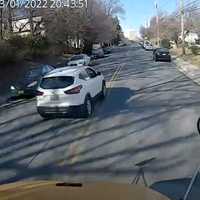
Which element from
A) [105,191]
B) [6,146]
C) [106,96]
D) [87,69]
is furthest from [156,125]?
[105,191]

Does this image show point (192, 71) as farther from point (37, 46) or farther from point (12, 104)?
point (37, 46)

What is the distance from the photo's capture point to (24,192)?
10.9 feet

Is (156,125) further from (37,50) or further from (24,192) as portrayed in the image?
(37,50)

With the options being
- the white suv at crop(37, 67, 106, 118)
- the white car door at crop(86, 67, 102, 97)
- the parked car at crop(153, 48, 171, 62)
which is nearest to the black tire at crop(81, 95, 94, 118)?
the white suv at crop(37, 67, 106, 118)

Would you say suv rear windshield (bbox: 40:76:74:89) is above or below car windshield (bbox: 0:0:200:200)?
above

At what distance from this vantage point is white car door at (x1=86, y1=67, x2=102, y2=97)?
1753cm

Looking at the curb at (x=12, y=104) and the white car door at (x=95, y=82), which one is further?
the curb at (x=12, y=104)

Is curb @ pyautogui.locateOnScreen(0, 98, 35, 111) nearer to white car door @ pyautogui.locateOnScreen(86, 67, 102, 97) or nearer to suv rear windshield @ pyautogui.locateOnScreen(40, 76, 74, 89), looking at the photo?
white car door @ pyautogui.locateOnScreen(86, 67, 102, 97)

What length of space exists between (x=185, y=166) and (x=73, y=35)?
188ft

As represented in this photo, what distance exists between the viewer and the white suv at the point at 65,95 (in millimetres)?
15742

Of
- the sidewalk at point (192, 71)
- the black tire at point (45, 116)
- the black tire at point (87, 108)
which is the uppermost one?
the black tire at point (87, 108)

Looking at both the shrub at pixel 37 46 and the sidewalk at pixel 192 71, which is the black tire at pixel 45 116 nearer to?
the sidewalk at pixel 192 71

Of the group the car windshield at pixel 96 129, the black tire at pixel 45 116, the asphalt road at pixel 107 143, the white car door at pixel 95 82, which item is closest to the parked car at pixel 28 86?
the car windshield at pixel 96 129

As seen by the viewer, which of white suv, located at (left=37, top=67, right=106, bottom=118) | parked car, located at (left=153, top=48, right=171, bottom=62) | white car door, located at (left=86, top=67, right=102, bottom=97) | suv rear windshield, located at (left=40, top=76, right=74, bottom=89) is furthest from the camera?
parked car, located at (left=153, top=48, right=171, bottom=62)
